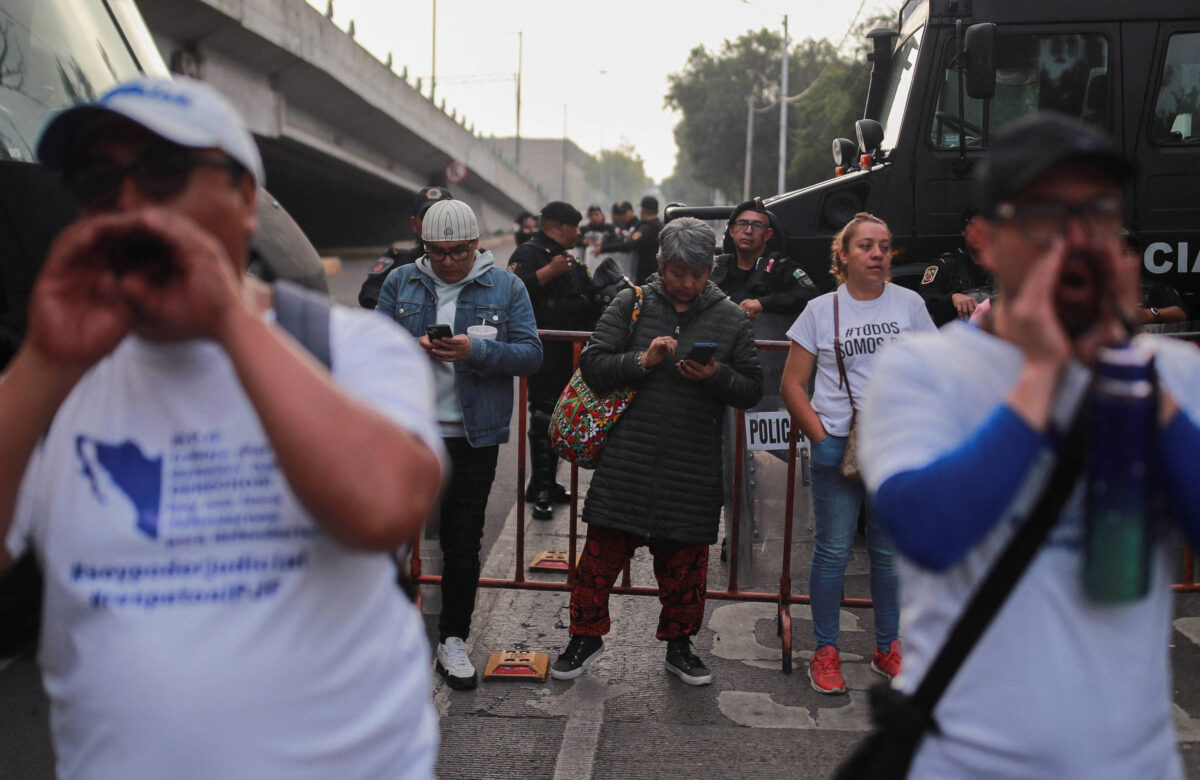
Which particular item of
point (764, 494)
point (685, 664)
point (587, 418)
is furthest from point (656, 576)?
point (764, 494)

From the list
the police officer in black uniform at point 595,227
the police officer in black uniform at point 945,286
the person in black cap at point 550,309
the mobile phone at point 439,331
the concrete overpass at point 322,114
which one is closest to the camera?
the mobile phone at point 439,331

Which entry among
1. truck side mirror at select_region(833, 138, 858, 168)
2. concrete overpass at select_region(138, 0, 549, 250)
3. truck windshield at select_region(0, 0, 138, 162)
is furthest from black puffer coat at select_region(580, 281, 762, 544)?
concrete overpass at select_region(138, 0, 549, 250)

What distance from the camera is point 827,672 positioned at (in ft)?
15.1

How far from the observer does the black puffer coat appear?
4434mm

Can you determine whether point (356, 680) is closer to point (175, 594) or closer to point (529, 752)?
point (175, 594)

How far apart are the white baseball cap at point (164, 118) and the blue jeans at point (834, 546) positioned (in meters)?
3.39

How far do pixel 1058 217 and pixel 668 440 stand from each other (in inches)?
117

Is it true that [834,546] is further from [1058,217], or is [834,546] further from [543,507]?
[1058,217]

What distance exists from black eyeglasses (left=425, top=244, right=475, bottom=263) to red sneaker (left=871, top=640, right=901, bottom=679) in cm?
253

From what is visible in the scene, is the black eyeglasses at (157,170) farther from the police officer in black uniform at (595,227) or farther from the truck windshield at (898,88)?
the police officer in black uniform at (595,227)

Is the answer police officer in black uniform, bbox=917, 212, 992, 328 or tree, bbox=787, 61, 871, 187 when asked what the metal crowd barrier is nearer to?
police officer in black uniform, bbox=917, 212, 992, 328

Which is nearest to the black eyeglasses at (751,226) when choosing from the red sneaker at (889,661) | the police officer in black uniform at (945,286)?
the police officer in black uniform at (945,286)

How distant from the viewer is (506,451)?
9.96 metres

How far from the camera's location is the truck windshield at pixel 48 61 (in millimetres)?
4328
